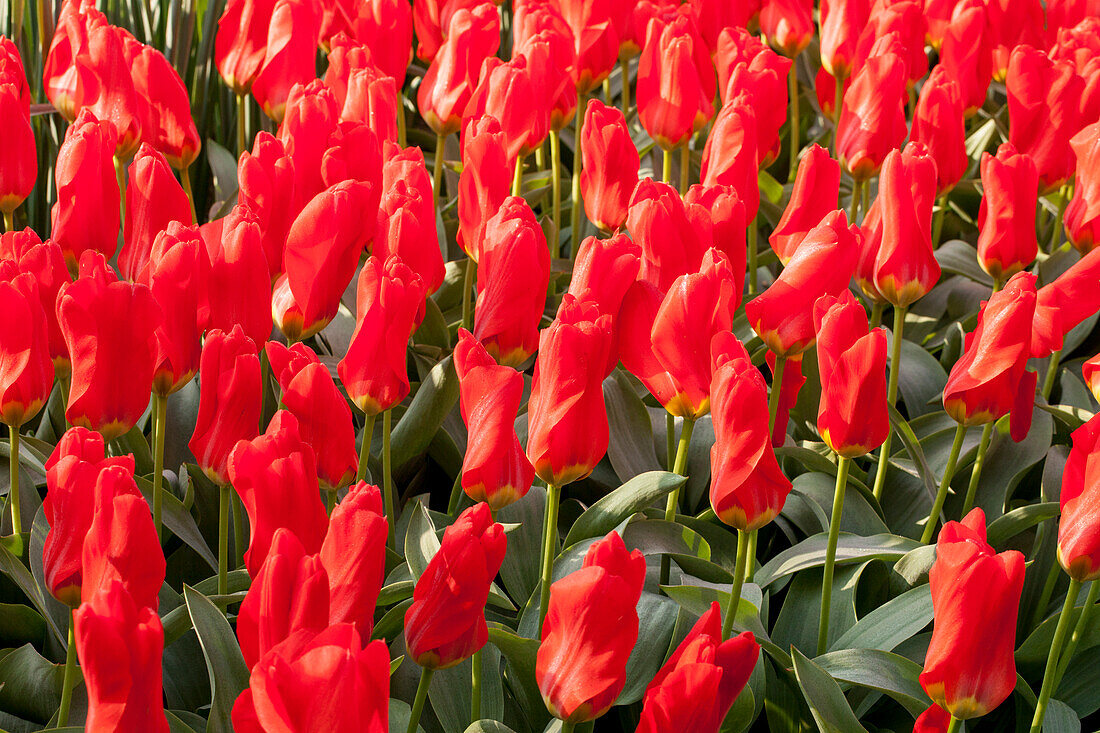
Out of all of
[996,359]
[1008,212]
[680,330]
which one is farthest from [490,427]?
[1008,212]

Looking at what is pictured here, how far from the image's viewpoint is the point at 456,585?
779 mm

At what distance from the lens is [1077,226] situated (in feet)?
5.02

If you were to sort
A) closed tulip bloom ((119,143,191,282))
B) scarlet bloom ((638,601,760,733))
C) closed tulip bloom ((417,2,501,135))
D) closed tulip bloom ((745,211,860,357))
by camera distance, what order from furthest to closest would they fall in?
1. closed tulip bloom ((417,2,501,135))
2. closed tulip bloom ((119,143,191,282))
3. closed tulip bloom ((745,211,860,357))
4. scarlet bloom ((638,601,760,733))

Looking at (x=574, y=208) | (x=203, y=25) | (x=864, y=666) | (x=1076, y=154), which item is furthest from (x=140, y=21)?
(x=864, y=666)

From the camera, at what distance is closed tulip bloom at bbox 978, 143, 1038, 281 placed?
1.38 metres

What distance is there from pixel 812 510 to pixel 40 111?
1.25 meters

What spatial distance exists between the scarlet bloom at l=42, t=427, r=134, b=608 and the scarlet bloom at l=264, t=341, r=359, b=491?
0.52 ft

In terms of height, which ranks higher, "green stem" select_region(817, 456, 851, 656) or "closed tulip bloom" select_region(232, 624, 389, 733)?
"closed tulip bloom" select_region(232, 624, 389, 733)

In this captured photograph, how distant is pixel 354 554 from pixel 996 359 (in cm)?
63

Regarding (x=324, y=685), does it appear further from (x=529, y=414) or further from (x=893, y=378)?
(x=893, y=378)

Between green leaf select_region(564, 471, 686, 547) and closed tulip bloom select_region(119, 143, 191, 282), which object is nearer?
green leaf select_region(564, 471, 686, 547)

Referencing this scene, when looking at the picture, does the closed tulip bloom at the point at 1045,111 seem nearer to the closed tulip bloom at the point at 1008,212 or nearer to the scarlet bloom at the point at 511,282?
the closed tulip bloom at the point at 1008,212

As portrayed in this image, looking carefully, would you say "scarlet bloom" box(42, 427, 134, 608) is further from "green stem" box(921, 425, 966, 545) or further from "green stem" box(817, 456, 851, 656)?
"green stem" box(921, 425, 966, 545)

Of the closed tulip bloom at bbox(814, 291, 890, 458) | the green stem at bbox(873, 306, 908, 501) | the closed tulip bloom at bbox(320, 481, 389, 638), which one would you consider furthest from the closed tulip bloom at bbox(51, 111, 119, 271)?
the green stem at bbox(873, 306, 908, 501)
